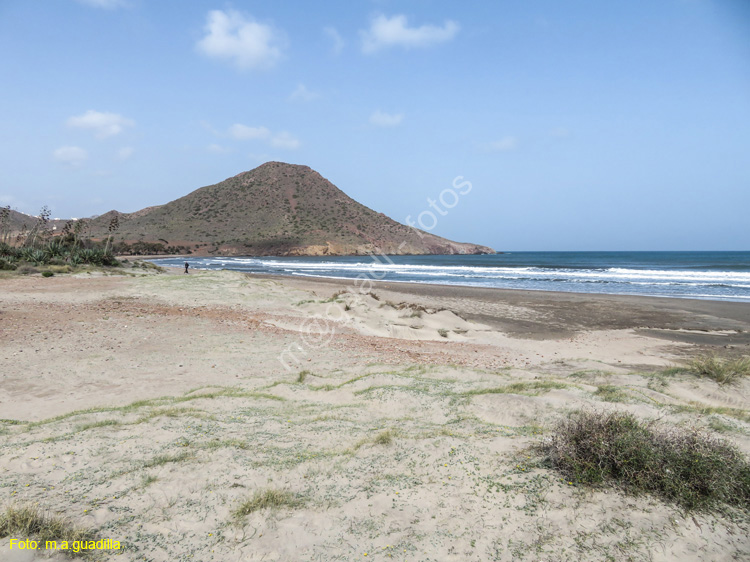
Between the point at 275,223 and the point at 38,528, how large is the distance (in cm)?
9644

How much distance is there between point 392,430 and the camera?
4.82m

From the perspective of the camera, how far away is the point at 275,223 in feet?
314

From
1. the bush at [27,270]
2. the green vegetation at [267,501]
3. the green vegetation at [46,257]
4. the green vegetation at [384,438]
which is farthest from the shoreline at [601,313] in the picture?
the green vegetation at [46,257]

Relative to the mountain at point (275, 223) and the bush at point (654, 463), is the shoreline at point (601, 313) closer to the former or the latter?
the bush at point (654, 463)

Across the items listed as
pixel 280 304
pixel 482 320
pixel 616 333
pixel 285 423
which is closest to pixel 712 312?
pixel 616 333

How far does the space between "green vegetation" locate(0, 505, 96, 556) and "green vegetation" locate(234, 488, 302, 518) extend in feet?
3.36

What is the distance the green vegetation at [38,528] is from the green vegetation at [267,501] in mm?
1024

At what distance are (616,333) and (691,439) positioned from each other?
1217cm

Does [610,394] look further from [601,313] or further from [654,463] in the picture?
[601,313]

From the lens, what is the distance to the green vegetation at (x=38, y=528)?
2.78 m

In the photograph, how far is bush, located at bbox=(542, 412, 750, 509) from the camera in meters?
3.16

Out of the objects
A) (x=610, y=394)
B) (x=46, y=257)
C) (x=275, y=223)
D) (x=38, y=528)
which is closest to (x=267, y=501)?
(x=38, y=528)

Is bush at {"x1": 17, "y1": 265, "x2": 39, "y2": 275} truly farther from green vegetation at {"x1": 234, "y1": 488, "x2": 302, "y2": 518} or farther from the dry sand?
green vegetation at {"x1": 234, "y1": 488, "x2": 302, "y2": 518}

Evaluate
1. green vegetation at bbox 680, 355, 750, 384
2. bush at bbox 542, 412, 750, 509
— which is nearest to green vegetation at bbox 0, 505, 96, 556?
bush at bbox 542, 412, 750, 509
